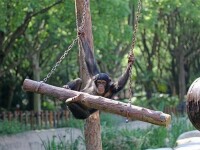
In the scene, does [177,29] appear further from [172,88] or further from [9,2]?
[9,2]

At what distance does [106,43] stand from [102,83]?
1065 centimetres

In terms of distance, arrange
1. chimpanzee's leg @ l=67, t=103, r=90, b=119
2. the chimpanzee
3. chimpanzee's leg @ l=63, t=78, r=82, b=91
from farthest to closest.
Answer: chimpanzee's leg @ l=63, t=78, r=82, b=91
the chimpanzee
chimpanzee's leg @ l=67, t=103, r=90, b=119

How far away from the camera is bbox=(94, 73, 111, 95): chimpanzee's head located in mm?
6355

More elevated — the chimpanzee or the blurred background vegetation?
the blurred background vegetation

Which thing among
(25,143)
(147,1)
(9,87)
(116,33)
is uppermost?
(147,1)

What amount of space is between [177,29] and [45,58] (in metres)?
6.91

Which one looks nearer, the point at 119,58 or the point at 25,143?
the point at 25,143

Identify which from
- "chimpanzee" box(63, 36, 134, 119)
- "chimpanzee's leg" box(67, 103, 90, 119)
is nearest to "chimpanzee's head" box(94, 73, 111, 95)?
"chimpanzee" box(63, 36, 134, 119)

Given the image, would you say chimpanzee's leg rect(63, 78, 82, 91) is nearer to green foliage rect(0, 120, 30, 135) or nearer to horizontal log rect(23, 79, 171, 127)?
horizontal log rect(23, 79, 171, 127)

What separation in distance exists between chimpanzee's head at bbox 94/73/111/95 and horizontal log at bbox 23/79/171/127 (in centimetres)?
53

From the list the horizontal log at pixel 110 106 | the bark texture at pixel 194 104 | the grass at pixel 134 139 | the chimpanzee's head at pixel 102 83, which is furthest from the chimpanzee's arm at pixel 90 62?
the grass at pixel 134 139

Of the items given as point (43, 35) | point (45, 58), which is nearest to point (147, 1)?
point (43, 35)

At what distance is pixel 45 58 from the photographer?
2030 cm

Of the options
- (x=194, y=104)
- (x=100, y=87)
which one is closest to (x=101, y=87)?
(x=100, y=87)
